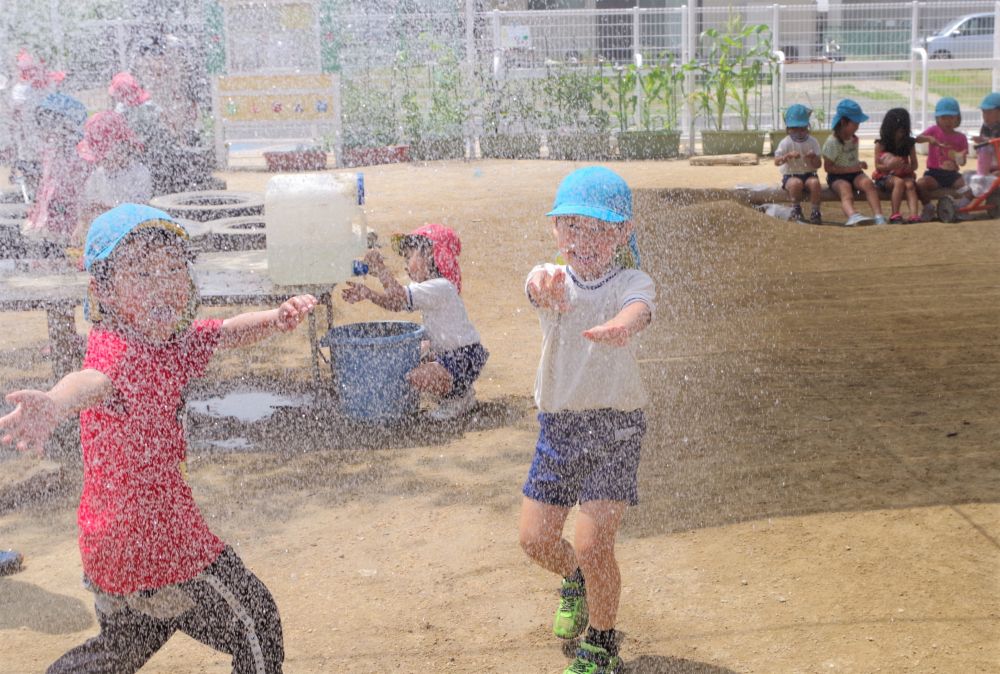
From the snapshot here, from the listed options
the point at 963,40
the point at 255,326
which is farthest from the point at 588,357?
the point at 963,40

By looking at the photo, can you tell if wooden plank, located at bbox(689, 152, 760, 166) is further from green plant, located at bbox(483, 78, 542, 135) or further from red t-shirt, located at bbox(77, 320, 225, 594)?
red t-shirt, located at bbox(77, 320, 225, 594)

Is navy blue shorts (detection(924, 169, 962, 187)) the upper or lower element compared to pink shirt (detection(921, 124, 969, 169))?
lower

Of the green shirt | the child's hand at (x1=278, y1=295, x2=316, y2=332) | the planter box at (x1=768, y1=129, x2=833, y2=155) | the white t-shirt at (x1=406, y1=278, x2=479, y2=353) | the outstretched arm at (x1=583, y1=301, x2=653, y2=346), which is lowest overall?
the white t-shirt at (x1=406, y1=278, x2=479, y2=353)

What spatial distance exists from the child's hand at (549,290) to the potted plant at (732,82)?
42.7ft

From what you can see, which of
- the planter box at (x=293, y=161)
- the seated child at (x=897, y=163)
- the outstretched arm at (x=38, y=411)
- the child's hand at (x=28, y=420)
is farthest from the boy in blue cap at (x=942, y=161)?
the child's hand at (x=28, y=420)

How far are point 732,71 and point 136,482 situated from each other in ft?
46.9

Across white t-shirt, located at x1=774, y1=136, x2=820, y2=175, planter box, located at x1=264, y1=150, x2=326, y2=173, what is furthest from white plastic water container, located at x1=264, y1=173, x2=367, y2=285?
planter box, located at x1=264, y1=150, x2=326, y2=173

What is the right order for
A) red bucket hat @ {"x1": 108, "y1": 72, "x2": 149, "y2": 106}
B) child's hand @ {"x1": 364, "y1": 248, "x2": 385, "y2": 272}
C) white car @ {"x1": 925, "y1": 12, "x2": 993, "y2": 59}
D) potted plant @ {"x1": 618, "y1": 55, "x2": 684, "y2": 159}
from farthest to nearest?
white car @ {"x1": 925, "y1": 12, "x2": 993, "y2": 59} → potted plant @ {"x1": 618, "y1": 55, "x2": 684, "y2": 159} → red bucket hat @ {"x1": 108, "y1": 72, "x2": 149, "y2": 106} → child's hand @ {"x1": 364, "y1": 248, "x2": 385, "y2": 272}

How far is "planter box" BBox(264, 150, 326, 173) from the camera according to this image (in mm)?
15531

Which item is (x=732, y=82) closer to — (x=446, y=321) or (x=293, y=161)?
(x=293, y=161)

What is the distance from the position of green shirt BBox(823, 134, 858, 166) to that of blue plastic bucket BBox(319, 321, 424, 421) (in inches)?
245

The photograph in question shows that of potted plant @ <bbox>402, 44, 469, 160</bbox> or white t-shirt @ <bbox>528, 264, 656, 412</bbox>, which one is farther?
potted plant @ <bbox>402, 44, 469, 160</bbox>

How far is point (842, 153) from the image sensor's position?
10.7m

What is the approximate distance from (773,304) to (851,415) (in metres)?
2.33
